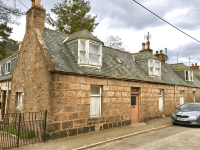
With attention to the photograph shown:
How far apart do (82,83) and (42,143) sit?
11.9 feet

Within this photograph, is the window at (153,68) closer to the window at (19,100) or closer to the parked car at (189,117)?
the parked car at (189,117)

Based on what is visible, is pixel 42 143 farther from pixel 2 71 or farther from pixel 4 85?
pixel 2 71

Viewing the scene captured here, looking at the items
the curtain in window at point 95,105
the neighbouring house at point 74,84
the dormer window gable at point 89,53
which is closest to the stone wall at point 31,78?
the neighbouring house at point 74,84

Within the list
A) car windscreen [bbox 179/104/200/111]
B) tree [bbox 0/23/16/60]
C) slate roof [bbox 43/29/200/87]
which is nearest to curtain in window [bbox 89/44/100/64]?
slate roof [bbox 43/29/200/87]

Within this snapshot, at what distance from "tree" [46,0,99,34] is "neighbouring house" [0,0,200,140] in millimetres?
13358

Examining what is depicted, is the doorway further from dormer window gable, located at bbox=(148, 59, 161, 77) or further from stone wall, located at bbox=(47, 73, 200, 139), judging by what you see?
dormer window gable, located at bbox=(148, 59, 161, 77)

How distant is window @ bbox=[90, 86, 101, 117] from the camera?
9969mm

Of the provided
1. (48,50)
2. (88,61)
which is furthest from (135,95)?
(48,50)

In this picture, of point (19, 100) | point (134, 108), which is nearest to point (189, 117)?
point (134, 108)

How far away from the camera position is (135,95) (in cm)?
1293

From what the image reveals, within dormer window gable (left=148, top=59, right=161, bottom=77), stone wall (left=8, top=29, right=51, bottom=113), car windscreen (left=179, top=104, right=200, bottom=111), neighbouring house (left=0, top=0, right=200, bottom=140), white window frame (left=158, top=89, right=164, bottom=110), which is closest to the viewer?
neighbouring house (left=0, top=0, right=200, bottom=140)

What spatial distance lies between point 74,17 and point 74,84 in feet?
64.1

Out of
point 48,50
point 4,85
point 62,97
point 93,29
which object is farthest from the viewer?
point 93,29

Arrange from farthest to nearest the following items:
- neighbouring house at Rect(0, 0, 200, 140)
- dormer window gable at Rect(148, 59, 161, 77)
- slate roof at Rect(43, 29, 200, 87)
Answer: dormer window gable at Rect(148, 59, 161, 77)
slate roof at Rect(43, 29, 200, 87)
neighbouring house at Rect(0, 0, 200, 140)
